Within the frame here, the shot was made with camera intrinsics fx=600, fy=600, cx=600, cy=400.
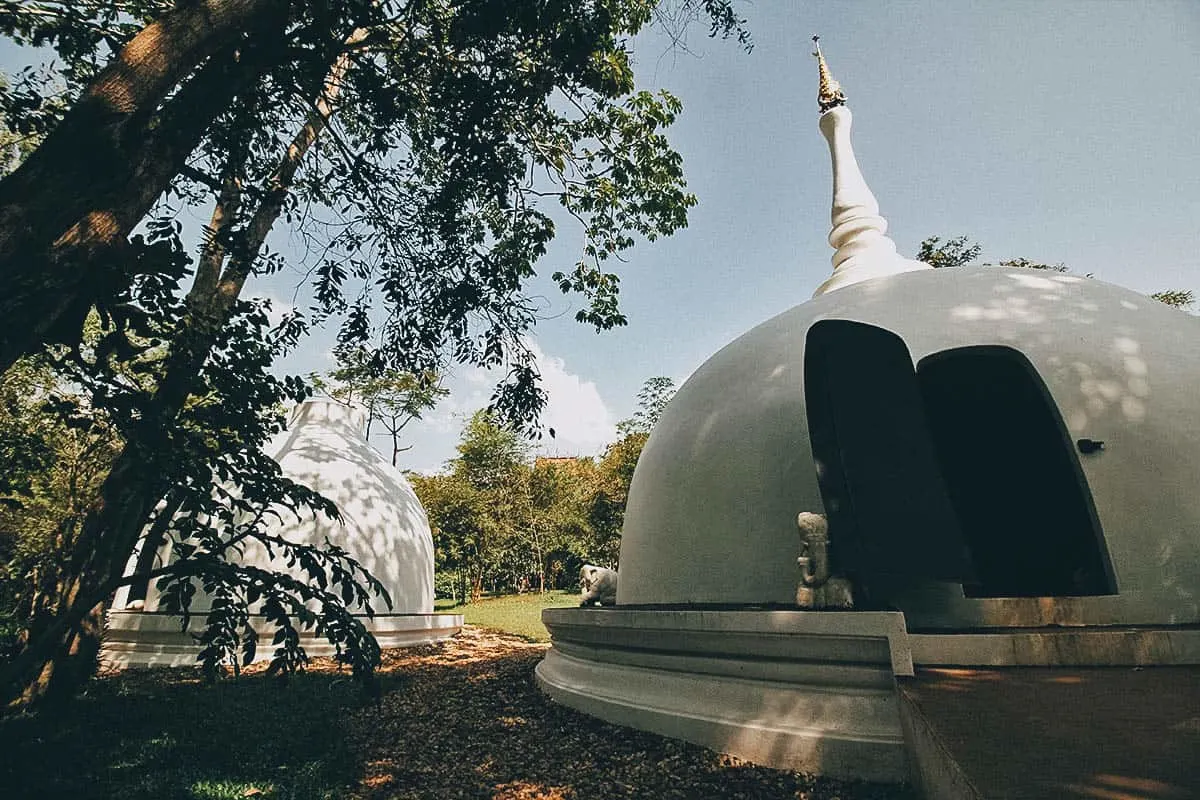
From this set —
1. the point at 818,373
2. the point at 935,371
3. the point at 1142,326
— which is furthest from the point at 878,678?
the point at 1142,326

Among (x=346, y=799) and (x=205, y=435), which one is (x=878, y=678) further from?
(x=205, y=435)

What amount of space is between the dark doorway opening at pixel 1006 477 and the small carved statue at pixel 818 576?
200 centimetres

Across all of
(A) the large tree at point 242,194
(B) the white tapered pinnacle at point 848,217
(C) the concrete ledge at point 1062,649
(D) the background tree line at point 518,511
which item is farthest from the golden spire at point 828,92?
(D) the background tree line at point 518,511

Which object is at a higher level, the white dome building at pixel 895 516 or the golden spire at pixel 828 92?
the golden spire at pixel 828 92

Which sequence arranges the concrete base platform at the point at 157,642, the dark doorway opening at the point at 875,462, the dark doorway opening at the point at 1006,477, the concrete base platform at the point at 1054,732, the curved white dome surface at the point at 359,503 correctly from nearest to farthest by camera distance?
the concrete base platform at the point at 1054,732 → the dark doorway opening at the point at 875,462 → the dark doorway opening at the point at 1006,477 → the concrete base platform at the point at 157,642 → the curved white dome surface at the point at 359,503

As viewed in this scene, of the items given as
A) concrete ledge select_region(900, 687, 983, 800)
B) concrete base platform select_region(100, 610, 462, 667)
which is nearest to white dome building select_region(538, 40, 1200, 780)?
concrete ledge select_region(900, 687, 983, 800)

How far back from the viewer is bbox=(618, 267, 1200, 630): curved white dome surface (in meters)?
4.41

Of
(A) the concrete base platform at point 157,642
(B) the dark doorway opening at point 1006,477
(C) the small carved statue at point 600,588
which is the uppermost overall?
(B) the dark doorway opening at point 1006,477

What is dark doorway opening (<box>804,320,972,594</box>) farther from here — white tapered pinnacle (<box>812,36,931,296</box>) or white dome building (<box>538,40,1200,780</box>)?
white tapered pinnacle (<box>812,36,931,296</box>)

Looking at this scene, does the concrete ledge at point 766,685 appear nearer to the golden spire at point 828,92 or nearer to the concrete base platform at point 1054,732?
the concrete base platform at point 1054,732

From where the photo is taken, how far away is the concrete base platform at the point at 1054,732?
2.03 metres

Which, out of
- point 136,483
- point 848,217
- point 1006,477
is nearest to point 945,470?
point 1006,477

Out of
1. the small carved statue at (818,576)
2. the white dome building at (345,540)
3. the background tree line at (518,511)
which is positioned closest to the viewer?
the small carved statue at (818,576)

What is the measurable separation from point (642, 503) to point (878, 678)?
335 centimetres
